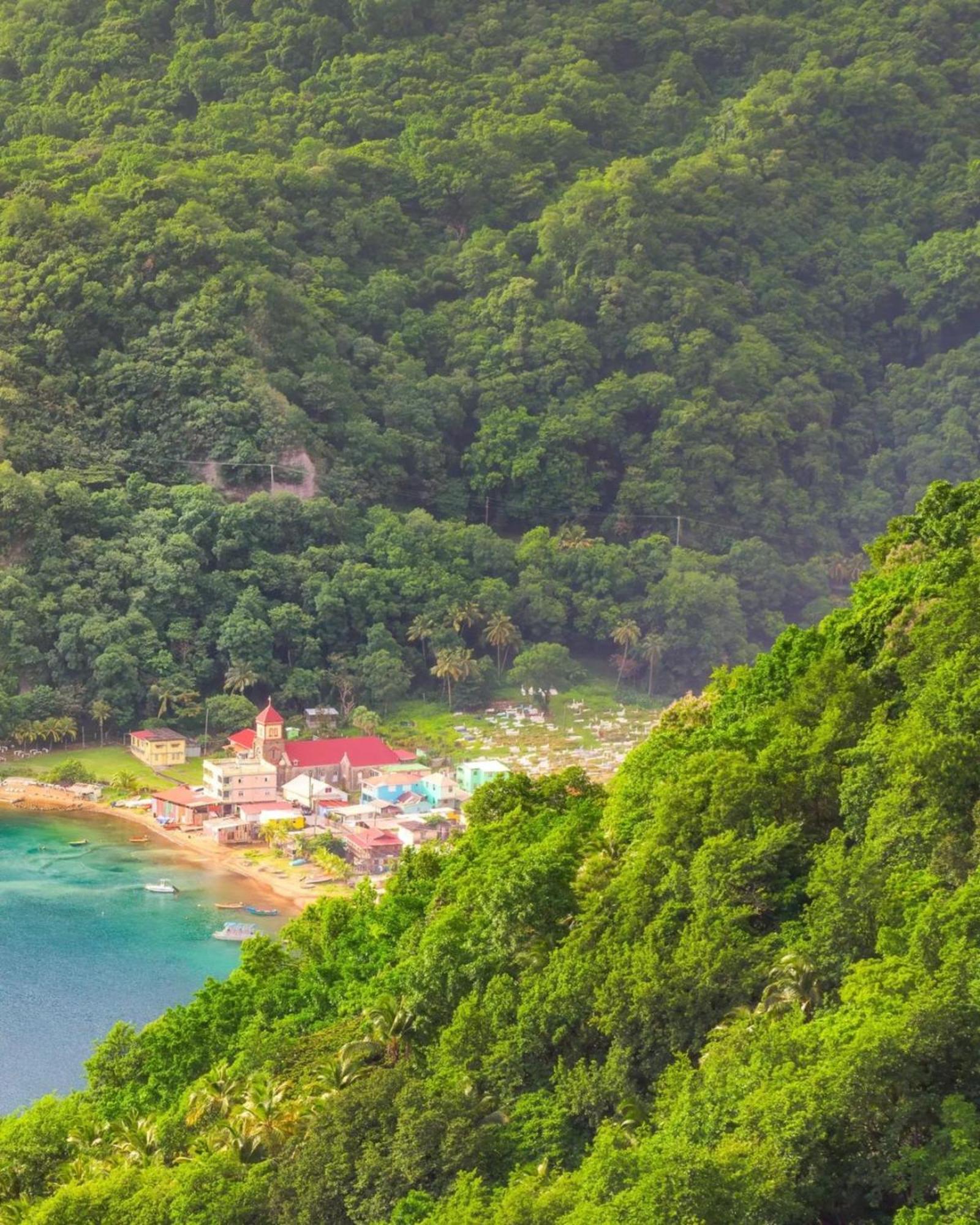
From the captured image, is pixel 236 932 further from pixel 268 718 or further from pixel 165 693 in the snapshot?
pixel 165 693

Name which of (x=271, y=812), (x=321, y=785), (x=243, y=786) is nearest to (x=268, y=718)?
(x=243, y=786)

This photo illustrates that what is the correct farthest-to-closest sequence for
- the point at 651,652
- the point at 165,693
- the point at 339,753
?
the point at 651,652 < the point at 165,693 < the point at 339,753

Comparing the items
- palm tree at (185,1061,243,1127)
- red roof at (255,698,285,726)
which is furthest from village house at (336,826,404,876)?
palm tree at (185,1061,243,1127)

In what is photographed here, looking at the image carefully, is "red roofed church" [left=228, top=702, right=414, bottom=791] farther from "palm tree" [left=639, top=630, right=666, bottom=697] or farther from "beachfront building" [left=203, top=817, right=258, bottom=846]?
"palm tree" [left=639, top=630, right=666, bottom=697]

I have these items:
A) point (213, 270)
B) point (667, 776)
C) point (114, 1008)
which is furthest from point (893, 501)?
point (667, 776)

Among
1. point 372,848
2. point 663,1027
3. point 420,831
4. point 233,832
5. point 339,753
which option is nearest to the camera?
point 663,1027

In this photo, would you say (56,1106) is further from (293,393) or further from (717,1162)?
(293,393)
